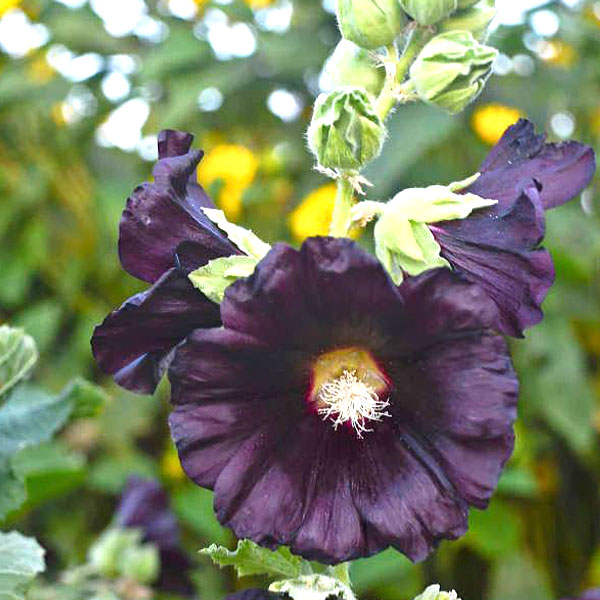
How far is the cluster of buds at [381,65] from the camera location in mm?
610

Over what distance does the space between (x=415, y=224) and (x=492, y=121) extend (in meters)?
1.23

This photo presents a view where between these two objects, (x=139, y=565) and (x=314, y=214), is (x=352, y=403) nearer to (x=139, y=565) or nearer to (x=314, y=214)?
(x=139, y=565)

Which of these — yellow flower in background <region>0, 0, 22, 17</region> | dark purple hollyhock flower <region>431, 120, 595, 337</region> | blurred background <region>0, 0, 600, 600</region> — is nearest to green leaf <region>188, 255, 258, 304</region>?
dark purple hollyhock flower <region>431, 120, 595, 337</region>

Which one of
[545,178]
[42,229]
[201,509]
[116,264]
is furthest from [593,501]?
[545,178]

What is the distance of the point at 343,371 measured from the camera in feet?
2.06

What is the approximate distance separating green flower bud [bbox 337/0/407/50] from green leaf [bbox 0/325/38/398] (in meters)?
0.30

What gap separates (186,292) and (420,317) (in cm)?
13

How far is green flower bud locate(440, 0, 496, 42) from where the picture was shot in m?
0.68

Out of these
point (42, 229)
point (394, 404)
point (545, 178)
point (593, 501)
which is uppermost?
point (42, 229)

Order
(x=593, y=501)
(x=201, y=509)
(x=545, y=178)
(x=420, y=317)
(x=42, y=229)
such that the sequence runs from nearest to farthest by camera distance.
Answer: (x=420, y=317)
(x=545, y=178)
(x=201, y=509)
(x=593, y=501)
(x=42, y=229)

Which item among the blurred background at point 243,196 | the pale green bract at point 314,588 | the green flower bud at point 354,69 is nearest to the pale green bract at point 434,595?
the pale green bract at point 314,588

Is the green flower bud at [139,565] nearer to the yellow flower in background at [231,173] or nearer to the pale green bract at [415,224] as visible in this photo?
the pale green bract at [415,224]

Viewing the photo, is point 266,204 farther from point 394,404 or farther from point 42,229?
point 394,404

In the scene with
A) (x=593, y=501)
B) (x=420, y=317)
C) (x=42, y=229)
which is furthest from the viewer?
(x=42, y=229)
